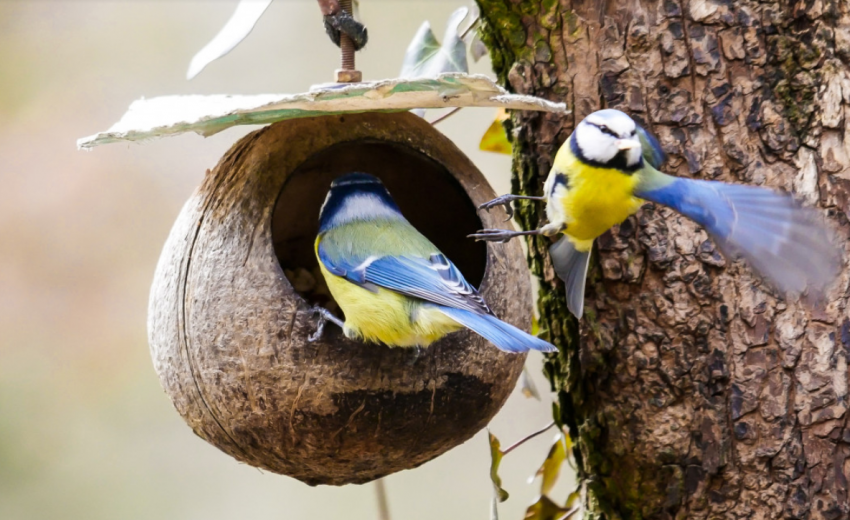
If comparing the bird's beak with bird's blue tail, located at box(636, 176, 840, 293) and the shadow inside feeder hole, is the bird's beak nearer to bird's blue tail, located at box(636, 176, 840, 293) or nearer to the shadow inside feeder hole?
bird's blue tail, located at box(636, 176, 840, 293)

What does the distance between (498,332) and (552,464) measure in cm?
107

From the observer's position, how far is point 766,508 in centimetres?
199

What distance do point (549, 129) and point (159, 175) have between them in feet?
7.98

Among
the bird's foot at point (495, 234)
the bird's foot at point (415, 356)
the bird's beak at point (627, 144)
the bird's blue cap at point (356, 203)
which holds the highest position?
the bird's beak at point (627, 144)

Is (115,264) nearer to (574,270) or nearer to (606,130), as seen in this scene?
(574,270)

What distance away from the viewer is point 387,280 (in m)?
1.81

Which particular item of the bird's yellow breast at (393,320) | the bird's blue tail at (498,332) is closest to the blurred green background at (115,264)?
the bird's yellow breast at (393,320)

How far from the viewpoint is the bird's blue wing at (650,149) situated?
1.92 metres

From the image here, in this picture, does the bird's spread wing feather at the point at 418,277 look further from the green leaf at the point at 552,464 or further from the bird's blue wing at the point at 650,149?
the green leaf at the point at 552,464

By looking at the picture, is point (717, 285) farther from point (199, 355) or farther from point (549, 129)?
point (199, 355)

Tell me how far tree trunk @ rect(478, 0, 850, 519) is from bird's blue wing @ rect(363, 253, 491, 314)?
0.46 m

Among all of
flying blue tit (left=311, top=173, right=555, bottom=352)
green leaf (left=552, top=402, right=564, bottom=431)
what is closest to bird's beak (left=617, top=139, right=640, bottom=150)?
flying blue tit (left=311, top=173, right=555, bottom=352)

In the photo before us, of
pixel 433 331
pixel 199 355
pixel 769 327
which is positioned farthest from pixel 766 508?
pixel 199 355

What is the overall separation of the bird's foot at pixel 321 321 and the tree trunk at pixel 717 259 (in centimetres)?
67
